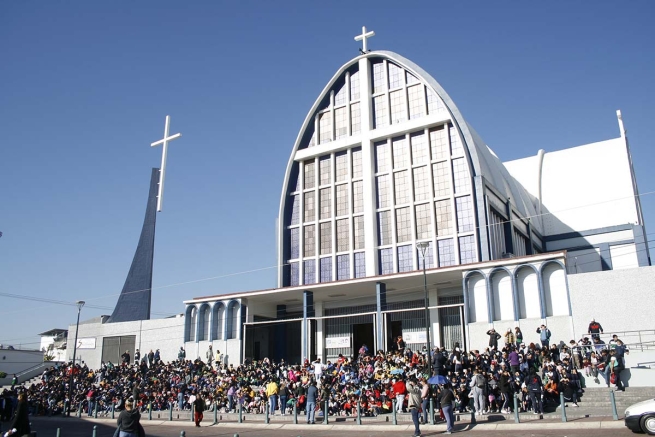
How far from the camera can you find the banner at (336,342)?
3541 cm

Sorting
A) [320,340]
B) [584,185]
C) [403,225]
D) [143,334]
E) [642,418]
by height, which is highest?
[584,185]

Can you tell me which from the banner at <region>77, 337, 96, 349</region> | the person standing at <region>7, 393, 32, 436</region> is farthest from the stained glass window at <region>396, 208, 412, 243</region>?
the person standing at <region>7, 393, 32, 436</region>

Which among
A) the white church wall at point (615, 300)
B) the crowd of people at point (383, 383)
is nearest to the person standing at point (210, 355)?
the crowd of people at point (383, 383)

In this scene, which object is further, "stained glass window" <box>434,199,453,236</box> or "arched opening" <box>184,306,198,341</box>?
"arched opening" <box>184,306,198,341</box>

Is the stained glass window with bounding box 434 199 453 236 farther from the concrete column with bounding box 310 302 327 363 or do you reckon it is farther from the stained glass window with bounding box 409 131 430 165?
the concrete column with bounding box 310 302 327 363

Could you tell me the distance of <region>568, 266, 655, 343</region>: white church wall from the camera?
85.7 feet

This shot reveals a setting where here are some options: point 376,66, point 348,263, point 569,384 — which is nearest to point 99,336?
point 348,263

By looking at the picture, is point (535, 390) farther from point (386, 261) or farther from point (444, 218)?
point (386, 261)

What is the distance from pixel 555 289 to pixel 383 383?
10.2 metres

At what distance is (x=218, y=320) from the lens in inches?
1474

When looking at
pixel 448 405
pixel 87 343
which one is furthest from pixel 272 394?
pixel 87 343

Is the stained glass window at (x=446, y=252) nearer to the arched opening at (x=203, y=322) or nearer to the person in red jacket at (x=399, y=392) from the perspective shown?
the person in red jacket at (x=399, y=392)

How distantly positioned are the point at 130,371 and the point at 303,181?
1649cm

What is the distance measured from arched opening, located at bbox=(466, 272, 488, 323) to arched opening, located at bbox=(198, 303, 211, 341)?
1677 cm
